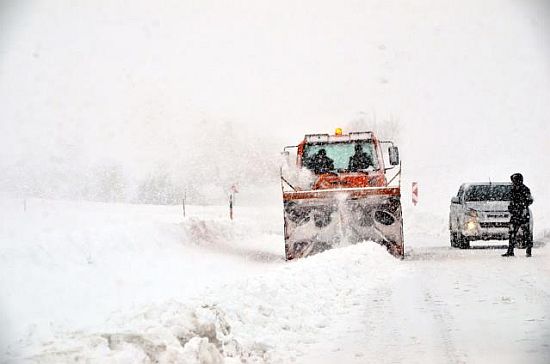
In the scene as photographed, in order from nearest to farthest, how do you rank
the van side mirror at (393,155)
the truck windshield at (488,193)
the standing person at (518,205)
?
the van side mirror at (393,155) < the standing person at (518,205) < the truck windshield at (488,193)

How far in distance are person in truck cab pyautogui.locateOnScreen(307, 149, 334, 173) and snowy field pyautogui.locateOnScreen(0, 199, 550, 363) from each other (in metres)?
2.32

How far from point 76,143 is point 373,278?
69.0 meters

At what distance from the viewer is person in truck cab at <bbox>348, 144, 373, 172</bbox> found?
54.3 feet

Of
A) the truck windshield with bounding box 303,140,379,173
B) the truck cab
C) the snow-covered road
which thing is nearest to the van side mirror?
the truck windshield with bounding box 303,140,379,173

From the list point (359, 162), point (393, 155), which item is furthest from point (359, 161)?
point (393, 155)

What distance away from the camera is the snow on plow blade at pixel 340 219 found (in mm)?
15102

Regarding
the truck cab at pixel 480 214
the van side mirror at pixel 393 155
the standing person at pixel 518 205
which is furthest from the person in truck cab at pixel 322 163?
the truck cab at pixel 480 214

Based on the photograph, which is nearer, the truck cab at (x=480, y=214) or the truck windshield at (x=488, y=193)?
the truck cab at (x=480, y=214)

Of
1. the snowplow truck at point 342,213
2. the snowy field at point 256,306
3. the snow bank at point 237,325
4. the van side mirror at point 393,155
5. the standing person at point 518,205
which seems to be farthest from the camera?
the standing person at point 518,205

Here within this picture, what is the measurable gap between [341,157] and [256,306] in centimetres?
902

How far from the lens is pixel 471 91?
82.4m

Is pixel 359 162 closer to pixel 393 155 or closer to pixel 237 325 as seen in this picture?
pixel 393 155

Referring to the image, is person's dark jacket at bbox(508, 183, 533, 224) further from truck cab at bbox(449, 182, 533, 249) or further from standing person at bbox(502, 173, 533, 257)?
truck cab at bbox(449, 182, 533, 249)

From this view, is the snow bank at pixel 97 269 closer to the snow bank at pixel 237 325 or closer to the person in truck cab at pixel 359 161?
the snow bank at pixel 237 325
